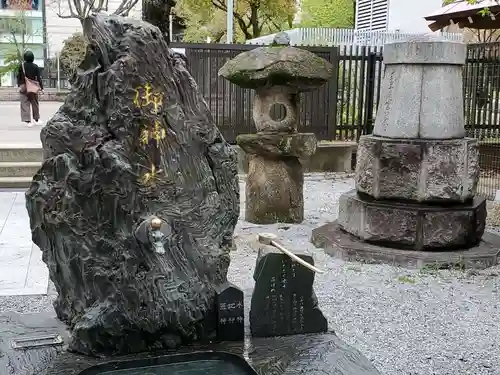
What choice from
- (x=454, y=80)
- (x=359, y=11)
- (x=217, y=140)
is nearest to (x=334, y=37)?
(x=359, y=11)

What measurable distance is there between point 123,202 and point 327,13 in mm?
27456

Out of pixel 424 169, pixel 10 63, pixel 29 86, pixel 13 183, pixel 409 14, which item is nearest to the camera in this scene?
pixel 424 169

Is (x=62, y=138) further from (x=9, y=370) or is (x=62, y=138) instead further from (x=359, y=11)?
(x=359, y=11)

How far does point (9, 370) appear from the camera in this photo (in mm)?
2863

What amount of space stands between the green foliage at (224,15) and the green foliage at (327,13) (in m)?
2.03

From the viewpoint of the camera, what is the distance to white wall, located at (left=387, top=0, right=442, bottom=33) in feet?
72.0

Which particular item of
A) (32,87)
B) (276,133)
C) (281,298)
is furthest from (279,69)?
(32,87)

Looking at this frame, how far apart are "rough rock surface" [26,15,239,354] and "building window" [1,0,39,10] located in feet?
99.6

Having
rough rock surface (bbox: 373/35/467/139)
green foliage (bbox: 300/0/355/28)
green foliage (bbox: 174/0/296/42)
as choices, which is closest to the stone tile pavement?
rough rock surface (bbox: 373/35/467/139)

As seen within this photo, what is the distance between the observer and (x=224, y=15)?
25031 millimetres

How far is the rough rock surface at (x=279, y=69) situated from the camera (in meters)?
7.44

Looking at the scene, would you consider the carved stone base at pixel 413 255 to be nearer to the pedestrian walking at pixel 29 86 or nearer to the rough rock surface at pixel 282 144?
the rough rock surface at pixel 282 144

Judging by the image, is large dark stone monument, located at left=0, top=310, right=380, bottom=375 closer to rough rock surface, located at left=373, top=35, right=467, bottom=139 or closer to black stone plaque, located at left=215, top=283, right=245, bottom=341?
black stone plaque, located at left=215, top=283, right=245, bottom=341

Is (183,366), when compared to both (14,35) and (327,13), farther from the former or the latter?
(14,35)
